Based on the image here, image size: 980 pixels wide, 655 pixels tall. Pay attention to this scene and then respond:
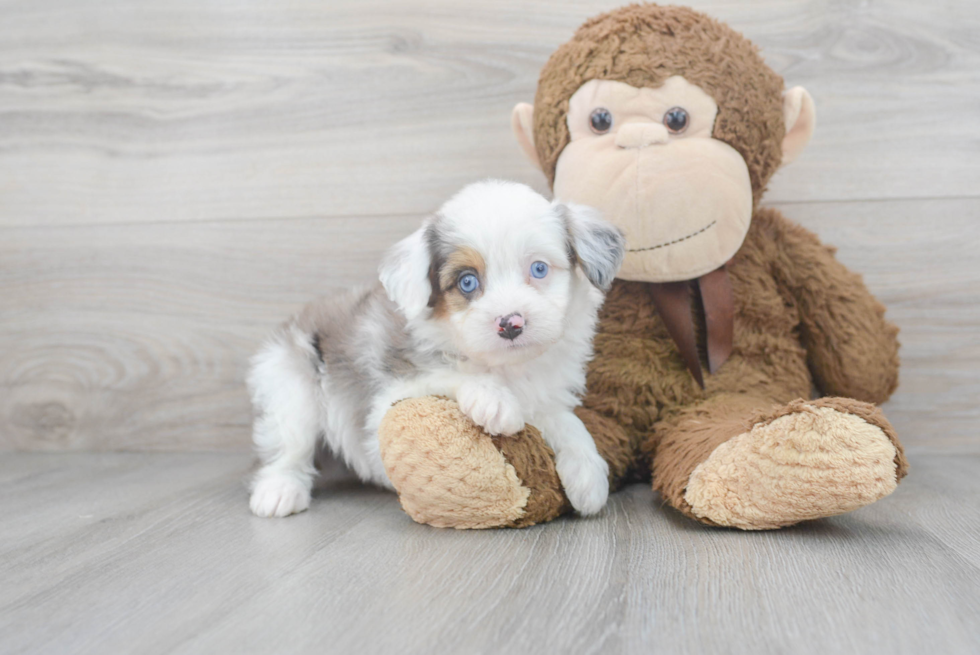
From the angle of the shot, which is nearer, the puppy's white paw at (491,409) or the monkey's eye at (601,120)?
the puppy's white paw at (491,409)

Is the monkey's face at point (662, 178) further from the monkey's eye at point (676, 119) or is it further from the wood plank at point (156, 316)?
the wood plank at point (156, 316)

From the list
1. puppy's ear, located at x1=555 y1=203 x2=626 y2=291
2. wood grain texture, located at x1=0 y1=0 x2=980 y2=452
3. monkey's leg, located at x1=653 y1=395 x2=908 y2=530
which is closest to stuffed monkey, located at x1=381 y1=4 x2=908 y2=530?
monkey's leg, located at x1=653 y1=395 x2=908 y2=530

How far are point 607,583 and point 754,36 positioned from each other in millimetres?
1487

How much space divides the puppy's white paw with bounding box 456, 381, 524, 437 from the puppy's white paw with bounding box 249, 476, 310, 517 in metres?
0.47

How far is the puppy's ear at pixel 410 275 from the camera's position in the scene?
134 centimetres

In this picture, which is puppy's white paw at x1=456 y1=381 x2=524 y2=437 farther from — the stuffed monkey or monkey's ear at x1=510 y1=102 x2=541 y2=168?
monkey's ear at x1=510 y1=102 x2=541 y2=168

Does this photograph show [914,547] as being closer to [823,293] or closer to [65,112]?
[823,293]

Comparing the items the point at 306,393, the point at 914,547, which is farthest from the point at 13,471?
the point at 914,547

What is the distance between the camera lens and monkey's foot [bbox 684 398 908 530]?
3.90 ft

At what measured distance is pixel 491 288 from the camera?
1.32 m

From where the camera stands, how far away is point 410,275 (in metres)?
1.34

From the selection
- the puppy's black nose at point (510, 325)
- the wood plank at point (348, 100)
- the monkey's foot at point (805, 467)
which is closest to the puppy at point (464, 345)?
the puppy's black nose at point (510, 325)

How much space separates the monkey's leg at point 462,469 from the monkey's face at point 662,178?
1.57 ft

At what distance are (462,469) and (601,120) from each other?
2.59 ft
